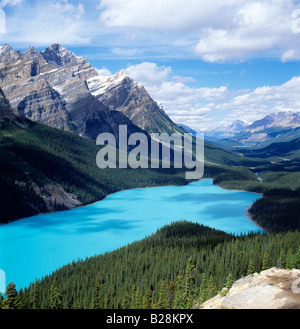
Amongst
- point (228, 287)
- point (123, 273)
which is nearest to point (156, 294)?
point (123, 273)

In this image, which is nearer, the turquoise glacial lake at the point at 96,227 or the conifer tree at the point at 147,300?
the conifer tree at the point at 147,300

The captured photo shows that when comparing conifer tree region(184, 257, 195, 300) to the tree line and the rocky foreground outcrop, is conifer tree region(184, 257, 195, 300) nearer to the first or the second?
the tree line

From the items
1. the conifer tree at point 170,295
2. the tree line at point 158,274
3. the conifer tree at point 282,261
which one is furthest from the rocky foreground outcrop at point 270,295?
Result: the conifer tree at point 282,261

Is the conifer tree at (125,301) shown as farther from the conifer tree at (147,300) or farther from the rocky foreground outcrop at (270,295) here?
the rocky foreground outcrop at (270,295)

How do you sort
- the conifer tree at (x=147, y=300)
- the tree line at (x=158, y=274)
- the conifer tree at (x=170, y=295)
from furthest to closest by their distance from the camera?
1. the conifer tree at (x=170, y=295)
2. the tree line at (x=158, y=274)
3. the conifer tree at (x=147, y=300)

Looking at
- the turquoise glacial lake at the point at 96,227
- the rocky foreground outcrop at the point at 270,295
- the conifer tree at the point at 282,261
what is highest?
the rocky foreground outcrop at the point at 270,295

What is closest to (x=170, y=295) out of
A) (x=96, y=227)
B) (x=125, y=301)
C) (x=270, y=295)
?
(x=125, y=301)

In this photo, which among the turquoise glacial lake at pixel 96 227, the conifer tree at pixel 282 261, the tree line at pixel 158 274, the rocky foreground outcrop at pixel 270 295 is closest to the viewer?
the rocky foreground outcrop at pixel 270 295

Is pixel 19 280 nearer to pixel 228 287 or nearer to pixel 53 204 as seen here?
pixel 228 287
